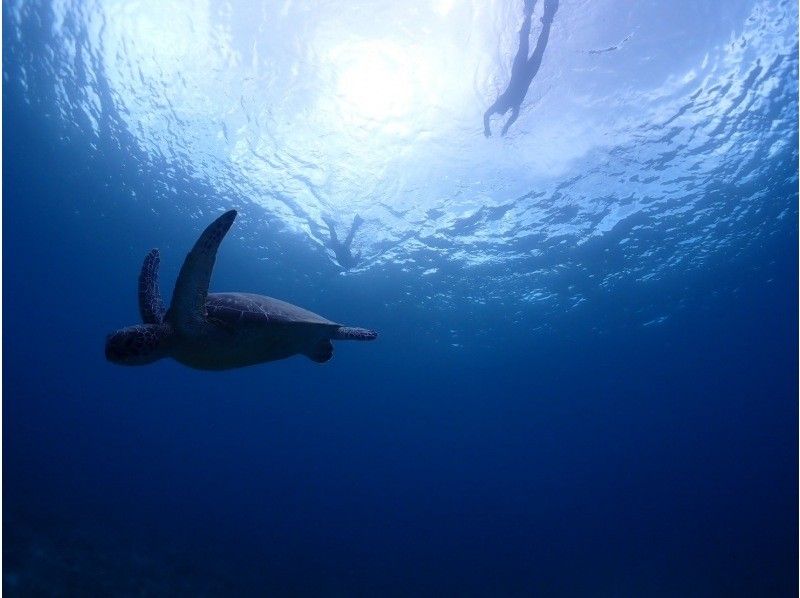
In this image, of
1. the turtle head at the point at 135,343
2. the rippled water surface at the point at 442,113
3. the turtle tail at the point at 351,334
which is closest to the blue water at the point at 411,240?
the rippled water surface at the point at 442,113

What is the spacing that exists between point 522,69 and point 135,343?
10116 millimetres

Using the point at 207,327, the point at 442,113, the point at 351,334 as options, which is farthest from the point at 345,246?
the point at 207,327

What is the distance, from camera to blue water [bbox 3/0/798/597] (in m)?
10.4

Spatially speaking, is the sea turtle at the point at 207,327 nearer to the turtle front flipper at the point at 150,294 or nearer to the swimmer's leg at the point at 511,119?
the turtle front flipper at the point at 150,294

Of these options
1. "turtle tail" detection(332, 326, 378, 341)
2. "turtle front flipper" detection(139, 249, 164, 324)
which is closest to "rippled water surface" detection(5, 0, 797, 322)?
"turtle tail" detection(332, 326, 378, 341)

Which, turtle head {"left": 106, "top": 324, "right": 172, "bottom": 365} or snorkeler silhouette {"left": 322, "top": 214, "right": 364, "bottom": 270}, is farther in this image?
snorkeler silhouette {"left": 322, "top": 214, "right": 364, "bottom": 270}

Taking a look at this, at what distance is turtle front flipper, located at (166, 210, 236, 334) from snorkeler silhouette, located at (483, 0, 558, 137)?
864 cm

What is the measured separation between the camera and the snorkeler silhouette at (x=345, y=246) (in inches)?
689

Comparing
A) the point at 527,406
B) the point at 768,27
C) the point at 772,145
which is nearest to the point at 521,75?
the point at 768,27

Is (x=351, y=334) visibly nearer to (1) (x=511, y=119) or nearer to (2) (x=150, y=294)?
(2) (x=150, y=294)

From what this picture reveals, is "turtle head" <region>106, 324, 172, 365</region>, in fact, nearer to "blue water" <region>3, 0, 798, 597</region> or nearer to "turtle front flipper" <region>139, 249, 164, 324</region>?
"turtle front flipper" <region>139, 249, 164, 324</region>

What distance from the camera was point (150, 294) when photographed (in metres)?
4.55

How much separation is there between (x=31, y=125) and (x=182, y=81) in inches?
333

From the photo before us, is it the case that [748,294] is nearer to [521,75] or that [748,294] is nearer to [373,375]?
[521,75]
